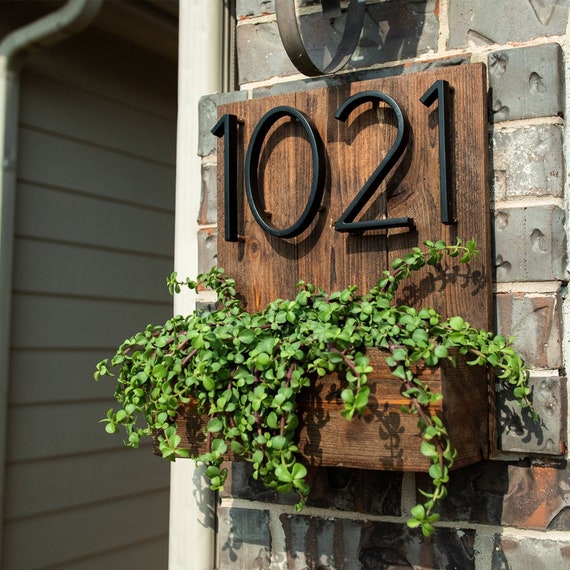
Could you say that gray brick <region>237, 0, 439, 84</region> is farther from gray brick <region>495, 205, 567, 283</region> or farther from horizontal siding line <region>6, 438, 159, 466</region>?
horizontal siding line <region>6, 438, 159, 466</region>

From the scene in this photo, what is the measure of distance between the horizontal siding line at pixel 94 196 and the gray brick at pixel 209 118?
122 centimetres

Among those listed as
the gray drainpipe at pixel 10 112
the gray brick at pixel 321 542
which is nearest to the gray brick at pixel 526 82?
the gray brick at pixel 321 542

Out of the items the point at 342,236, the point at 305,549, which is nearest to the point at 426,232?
the point at 342,236

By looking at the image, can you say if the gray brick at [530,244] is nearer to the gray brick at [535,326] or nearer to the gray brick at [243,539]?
the gray brick at [535,326]

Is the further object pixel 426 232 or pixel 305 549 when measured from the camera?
pixel 305 549

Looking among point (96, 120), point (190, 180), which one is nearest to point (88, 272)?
point (96, 120)

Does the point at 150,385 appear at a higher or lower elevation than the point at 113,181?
lower

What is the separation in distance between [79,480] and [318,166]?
180 centimetres

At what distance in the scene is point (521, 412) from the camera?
1330mm

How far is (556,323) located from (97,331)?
1.97 metres

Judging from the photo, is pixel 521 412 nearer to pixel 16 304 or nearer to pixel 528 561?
pixel 528 561

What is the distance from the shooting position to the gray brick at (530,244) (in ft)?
4.36

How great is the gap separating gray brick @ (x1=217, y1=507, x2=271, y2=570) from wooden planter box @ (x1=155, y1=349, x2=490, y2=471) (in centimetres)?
35

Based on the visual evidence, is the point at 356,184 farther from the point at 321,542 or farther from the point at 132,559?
the point at 132,559
